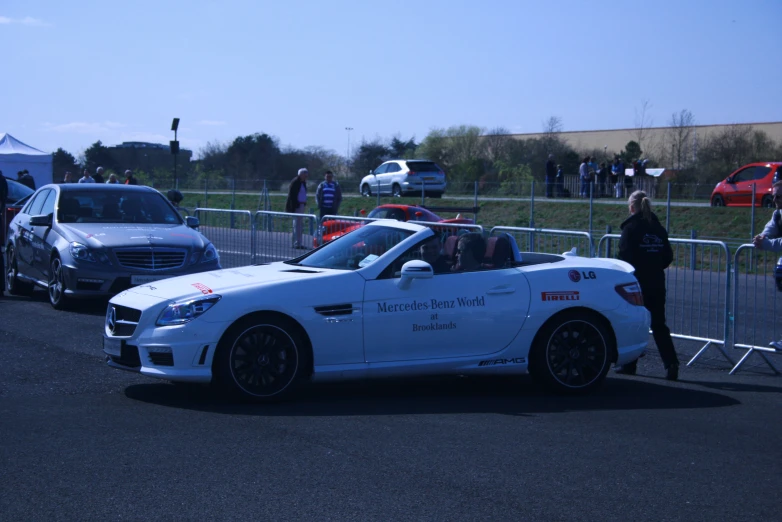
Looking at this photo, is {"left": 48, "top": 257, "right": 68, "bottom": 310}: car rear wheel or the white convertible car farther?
{"left": 48, "top": 257, "right": 68, "bottom": 310}: car rear wheel

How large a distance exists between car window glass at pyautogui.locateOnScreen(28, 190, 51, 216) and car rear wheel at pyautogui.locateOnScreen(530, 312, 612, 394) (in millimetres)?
8761

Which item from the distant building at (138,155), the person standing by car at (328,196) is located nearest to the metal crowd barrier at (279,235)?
the person standing by car at (328,196)

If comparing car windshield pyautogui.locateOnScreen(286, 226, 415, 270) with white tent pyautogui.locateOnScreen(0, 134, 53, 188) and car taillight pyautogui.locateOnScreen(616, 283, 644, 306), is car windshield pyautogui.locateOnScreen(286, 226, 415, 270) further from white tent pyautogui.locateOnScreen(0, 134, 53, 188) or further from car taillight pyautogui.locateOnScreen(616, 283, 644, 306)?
white tent pyautogui.locateOnScreen(0, 134, 53, 188)

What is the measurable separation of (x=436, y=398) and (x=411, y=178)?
95.9ft

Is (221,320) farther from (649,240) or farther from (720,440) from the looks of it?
(649,240)

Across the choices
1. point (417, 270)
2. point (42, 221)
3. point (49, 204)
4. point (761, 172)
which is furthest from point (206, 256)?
point (761, 172)

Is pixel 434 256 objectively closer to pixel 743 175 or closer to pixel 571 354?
pixel 571 354

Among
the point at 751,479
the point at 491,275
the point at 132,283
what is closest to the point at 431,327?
the point at 491,275

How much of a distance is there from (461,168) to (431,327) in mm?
52267

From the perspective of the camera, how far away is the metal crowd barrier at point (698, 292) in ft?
34.0

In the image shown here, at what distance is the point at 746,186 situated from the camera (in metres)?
27.5

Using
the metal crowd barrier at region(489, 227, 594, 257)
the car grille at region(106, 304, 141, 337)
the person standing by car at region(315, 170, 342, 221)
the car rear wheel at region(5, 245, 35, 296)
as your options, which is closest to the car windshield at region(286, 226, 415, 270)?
the car grille at region(106, 304, 141, 337)

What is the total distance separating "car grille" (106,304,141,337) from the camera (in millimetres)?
7352

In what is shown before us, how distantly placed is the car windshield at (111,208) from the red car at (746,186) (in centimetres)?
1870
